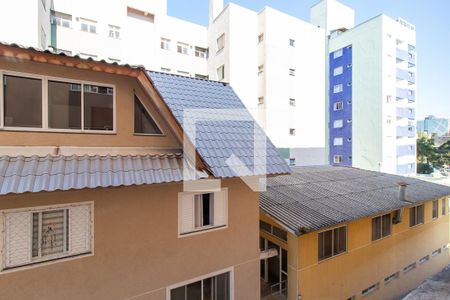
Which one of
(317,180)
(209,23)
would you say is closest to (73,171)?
(317,180)

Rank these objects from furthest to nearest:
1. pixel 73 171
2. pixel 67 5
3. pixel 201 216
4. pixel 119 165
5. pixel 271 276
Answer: pixel 67 5
pixel 271 276
pixel 201 216
pixel 119 165
pixel 73 171

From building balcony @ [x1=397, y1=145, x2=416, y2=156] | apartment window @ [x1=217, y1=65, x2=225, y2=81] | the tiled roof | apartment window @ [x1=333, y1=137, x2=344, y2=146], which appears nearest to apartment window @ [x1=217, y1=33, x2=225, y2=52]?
apartment window @ [x1=217, y1=65, x2=225, y2=81]

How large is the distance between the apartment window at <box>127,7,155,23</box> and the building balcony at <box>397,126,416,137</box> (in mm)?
30772

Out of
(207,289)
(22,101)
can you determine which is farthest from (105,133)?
(207,289)

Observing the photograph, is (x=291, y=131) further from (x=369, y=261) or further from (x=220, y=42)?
(x=369, y=261)

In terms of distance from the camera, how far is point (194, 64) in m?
23.1

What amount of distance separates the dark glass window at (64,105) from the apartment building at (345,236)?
6.15 meters

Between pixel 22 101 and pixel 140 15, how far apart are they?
18.3 metres

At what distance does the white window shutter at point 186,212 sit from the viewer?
6.04m

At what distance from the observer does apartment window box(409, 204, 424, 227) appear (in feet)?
41.4

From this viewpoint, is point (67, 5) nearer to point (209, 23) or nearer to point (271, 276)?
point (209, 23)

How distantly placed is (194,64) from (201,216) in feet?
63.7

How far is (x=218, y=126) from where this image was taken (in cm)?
671

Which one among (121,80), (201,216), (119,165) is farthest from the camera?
(201,216)
